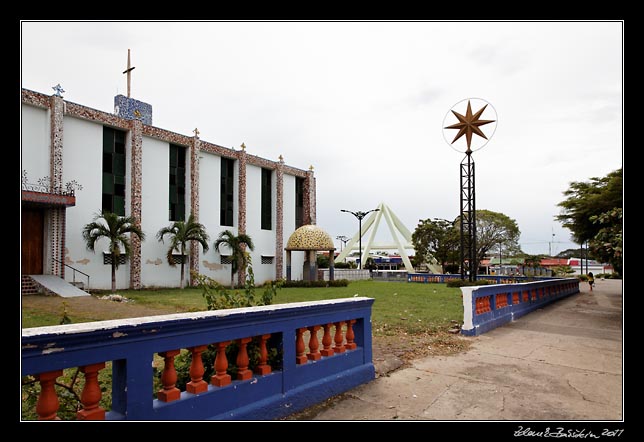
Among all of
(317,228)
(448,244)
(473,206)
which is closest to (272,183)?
(317,228)

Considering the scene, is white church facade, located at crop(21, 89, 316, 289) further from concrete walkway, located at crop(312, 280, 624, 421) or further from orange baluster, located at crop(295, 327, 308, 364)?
concrete walkway, located at crop(312, 280, 624, 421)

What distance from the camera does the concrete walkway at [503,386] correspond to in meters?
4.23

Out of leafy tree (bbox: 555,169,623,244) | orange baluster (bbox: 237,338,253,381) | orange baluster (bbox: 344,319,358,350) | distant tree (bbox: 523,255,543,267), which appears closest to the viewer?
orange baluster (bbox: 237,338,253,381)

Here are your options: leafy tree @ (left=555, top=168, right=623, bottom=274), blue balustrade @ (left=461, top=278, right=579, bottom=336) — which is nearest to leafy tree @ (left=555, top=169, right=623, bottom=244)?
leafy tree @ (left=555, top=168, right=623, bottom=274)

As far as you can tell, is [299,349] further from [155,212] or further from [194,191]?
[194,191]

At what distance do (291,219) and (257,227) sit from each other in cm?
398

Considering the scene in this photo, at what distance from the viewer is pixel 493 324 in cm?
995

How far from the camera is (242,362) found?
370 centimetres

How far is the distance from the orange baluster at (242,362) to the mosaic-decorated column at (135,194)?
74.8 ft

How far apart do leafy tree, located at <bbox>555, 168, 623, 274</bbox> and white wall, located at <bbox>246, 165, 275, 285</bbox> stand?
20.0 m

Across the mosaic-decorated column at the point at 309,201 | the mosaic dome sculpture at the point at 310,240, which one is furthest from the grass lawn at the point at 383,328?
the mosaic-decorated column at the point at 309,201

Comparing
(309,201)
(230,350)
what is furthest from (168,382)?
(309,201)

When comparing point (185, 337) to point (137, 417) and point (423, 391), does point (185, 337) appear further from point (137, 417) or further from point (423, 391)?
point (423, 391)

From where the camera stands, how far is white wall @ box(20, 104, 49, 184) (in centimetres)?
2011
